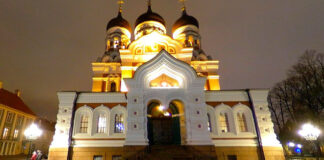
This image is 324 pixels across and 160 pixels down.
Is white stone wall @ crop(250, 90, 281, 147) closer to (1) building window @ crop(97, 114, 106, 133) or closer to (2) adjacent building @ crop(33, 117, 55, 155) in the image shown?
(1) building window @ crop(97, 114, 106, 133)

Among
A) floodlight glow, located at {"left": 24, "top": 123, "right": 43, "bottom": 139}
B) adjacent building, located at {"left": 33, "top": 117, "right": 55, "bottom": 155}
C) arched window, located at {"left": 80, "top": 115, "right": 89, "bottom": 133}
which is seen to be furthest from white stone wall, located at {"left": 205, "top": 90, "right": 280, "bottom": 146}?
adjacent building, located at {"left": 33, "top": 117, "right": 55, "bottom": 155}

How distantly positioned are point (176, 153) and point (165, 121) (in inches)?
137

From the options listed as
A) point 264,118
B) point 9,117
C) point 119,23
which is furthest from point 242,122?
point 9,117

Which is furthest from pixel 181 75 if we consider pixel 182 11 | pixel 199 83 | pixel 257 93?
pixel 182 11

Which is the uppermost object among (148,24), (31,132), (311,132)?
(148,24)

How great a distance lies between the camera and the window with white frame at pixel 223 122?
1374cm

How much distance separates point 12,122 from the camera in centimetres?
2786

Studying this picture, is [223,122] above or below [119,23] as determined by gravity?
below

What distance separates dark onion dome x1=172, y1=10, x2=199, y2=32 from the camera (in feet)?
86.4

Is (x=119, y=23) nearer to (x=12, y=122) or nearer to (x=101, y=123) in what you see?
(x=101, y=123)

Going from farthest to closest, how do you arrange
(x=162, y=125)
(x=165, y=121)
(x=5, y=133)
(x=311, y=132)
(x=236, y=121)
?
(x=5, y=133), (x=165, y=121), (x=162, y=125), (x=236, y=121), (x=311, y=132)

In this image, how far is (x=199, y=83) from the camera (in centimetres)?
1352

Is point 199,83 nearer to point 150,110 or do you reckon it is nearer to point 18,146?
point 150,110

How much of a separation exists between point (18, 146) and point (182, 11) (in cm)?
3311
